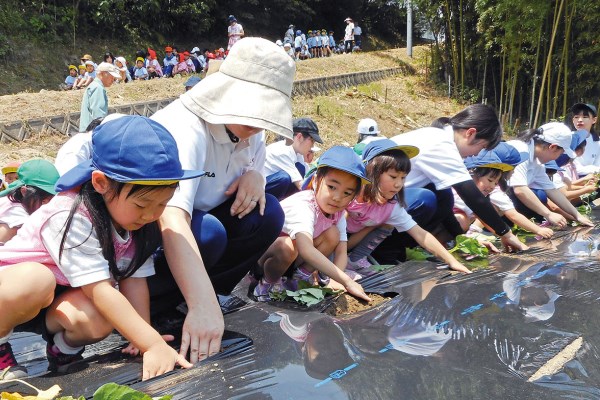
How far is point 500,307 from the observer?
2303 millimetres

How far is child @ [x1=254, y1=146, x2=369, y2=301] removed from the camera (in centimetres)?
254

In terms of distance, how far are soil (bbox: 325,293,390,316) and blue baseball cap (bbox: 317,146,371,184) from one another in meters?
0.52

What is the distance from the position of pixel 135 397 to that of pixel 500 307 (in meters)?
1.53

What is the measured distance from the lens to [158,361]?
5.31ft

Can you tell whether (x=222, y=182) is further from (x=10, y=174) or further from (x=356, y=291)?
(x=10, y=174)

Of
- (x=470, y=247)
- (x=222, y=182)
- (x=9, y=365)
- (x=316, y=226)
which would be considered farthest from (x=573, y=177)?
(x=9, y=365)

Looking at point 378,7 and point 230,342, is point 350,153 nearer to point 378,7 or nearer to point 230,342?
point 230,342

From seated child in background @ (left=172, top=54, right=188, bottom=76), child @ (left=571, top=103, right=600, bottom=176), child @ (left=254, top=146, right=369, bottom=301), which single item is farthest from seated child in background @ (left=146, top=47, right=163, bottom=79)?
child @ (left=254, top=146, right=369, bottom=301)

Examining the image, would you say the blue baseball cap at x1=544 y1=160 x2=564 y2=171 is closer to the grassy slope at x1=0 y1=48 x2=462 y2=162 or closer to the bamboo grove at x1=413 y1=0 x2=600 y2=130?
the grassy slope at x1=0 y1=48 x2=462 y2=162

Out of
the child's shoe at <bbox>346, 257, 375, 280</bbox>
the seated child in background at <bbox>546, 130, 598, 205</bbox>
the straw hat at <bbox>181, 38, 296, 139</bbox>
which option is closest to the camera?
the straw hat at <bbox>181, 38, 296, 139</bbox>

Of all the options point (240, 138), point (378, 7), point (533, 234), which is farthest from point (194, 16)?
point (240, 138)

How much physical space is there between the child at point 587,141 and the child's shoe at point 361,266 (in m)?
3.48

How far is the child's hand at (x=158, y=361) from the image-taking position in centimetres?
161

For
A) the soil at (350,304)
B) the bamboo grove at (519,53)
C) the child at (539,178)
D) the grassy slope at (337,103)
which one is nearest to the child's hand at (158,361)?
the soil at (350,304)
